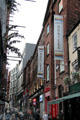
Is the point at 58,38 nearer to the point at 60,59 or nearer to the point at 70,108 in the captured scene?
the point at 60,59

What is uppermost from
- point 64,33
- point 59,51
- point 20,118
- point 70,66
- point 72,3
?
point 72,3

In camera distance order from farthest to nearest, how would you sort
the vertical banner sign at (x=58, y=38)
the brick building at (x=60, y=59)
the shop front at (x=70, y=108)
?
→ the brick building at (x=60, y=59), the vertical banner sign at (x=58, y=38), the shop front at (x=70, y=108)

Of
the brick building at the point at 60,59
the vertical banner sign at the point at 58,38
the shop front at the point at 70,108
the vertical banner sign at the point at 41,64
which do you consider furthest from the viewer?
the vertical banner sign at the point at 41,64

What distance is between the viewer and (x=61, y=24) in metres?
19.3

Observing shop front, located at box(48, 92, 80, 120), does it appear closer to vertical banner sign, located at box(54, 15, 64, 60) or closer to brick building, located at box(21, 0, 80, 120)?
brick building, located at box(21, 0, 80, 120)

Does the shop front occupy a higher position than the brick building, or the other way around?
the brick building

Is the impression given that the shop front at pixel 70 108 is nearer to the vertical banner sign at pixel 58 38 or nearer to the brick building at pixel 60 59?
the brick building at pixel 60 59

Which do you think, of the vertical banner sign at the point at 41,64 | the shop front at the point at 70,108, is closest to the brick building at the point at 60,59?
the shop front at the point at 70,108

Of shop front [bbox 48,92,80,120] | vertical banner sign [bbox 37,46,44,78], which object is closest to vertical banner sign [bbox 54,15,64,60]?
shop front [bbox 48,92,80,120]

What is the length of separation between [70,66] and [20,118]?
Answer: 11.0 meters

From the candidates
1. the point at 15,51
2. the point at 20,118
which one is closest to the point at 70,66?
the point at 15,51

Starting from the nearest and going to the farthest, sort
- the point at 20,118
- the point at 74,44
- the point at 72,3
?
the point at 74,44, the point at 72,3, the point at 20,118

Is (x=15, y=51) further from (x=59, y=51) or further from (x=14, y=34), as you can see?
(x=59, y=51)

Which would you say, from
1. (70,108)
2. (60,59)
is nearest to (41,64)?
(60,59)
